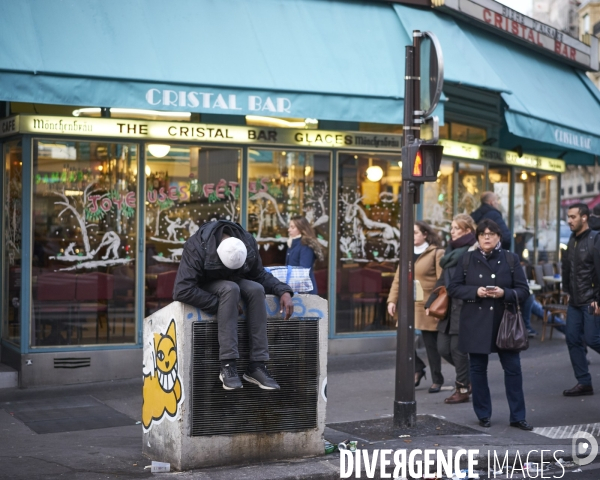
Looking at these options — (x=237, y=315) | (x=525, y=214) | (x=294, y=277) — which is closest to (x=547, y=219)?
(x=525, y=214)

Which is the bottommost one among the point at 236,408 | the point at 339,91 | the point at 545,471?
the point at 545,471

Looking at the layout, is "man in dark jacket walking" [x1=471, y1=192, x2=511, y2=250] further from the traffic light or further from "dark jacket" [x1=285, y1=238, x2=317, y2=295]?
the traffic light

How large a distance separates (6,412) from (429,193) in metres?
6.65

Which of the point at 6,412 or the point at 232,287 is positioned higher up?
the point at 232,287

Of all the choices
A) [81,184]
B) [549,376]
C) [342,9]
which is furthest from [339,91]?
[549,376]

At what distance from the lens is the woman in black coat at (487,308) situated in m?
7.29

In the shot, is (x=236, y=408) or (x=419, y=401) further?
(x=419, y=401)

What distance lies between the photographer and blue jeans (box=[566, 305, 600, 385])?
859cm

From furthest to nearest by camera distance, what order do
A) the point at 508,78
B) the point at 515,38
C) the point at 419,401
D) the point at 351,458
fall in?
the point at 515,38 < the point at 508,78 < the point at 419,401 < the point at 351,458

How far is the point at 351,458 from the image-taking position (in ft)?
20.5

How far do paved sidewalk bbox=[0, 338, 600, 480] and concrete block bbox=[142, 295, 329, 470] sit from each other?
110 mm

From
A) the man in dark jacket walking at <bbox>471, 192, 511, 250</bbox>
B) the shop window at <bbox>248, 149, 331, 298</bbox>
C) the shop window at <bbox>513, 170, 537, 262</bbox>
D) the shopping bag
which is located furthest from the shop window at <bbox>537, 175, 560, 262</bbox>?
the shopping bag

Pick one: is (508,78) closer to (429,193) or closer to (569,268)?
(429,193)

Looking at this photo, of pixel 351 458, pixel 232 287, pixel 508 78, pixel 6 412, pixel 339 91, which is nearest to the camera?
pixel 232 287
